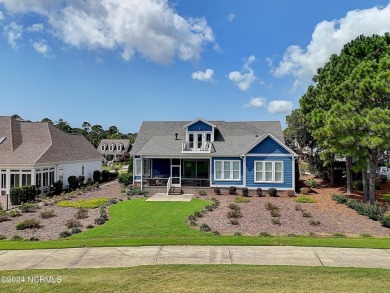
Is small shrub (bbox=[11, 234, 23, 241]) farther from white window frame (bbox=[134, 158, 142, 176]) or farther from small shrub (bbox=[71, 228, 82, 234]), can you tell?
white window frame (bbox=[134, 158, 142, 176])

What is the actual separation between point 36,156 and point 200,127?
52.6 ft

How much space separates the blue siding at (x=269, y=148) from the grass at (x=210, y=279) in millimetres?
19246

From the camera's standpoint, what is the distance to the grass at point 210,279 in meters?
7.91

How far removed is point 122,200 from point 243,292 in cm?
A: 1897

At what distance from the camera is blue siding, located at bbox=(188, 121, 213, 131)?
106 feet

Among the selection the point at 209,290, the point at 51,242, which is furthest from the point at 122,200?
the point at 209,290

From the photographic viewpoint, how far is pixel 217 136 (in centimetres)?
3356

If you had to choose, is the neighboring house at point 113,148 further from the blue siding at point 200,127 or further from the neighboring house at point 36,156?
the blue siding at point 200,127

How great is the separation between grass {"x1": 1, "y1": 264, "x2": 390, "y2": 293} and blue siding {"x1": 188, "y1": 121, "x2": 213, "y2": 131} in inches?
921

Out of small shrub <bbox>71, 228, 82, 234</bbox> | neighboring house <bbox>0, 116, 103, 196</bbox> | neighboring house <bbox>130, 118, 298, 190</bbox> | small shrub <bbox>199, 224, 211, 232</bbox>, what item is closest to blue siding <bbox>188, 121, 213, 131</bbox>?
neighboring house <bbox>130, 118, 298, 190</bbox>

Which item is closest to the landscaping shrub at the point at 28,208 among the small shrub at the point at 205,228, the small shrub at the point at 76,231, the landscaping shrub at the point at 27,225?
the landscaping shrub at the point at 27,225

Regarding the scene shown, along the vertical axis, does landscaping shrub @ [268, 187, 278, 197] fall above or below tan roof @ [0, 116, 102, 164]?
below

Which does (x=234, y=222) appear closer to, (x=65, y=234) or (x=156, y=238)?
(x=156, y=238)

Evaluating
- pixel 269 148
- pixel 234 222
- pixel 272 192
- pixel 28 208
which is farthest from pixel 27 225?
pixel 269 148
